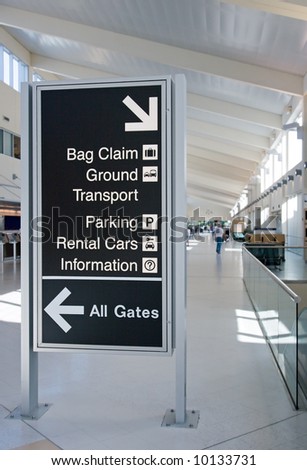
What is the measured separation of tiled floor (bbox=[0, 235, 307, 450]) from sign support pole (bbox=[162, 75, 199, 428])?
7.7 inches

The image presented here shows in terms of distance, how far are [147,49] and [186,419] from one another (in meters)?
14.7

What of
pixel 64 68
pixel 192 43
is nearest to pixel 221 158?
pixel 64 68

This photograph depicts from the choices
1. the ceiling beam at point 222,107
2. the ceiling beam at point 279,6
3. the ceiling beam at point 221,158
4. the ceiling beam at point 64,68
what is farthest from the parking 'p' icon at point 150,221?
the ceiling beam at point 221,158

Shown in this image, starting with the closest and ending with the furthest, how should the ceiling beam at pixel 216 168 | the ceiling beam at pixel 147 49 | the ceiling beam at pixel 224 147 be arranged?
1. the ceiling beam at pixel 147 49
2. the ceiling beam at pixel 224 147
3. the ceiling beam at pixel 216 168

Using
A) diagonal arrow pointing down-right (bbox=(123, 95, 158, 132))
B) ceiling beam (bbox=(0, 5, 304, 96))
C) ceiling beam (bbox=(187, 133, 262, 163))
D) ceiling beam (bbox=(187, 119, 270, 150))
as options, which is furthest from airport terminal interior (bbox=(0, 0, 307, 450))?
ceiling beam (bbox=(187, 133, 262, 163))

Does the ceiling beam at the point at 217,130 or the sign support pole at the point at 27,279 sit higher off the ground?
the ceiling beam at the point at 217,130

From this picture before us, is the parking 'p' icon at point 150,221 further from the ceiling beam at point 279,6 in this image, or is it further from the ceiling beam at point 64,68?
the ceiling beam at point 64,68

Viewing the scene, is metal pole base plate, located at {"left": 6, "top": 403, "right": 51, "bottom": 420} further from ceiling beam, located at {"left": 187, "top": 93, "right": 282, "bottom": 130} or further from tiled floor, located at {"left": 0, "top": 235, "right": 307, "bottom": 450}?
ceiling beam, located at {"left": 187, "top": 93, "right": 282, "bottom": 130}

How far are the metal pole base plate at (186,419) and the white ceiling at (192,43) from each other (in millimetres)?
9530

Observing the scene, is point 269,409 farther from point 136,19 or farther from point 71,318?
point 136,19

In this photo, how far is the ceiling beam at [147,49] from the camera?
1584cm

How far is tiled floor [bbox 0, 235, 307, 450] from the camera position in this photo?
315 cm

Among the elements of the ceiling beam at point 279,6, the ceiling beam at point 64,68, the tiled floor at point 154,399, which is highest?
the ceiling beam at point 64,68

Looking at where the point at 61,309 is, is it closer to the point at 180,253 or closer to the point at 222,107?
the point at 180,253
